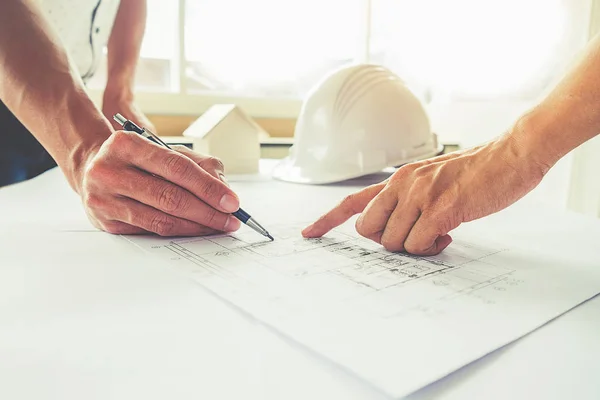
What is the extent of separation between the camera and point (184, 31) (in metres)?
2.23

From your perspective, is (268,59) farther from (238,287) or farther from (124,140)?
(238,287)

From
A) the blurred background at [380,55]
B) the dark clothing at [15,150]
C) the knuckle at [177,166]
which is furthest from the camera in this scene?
the blurred background at [380,55]

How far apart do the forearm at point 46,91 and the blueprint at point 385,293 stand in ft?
0.71

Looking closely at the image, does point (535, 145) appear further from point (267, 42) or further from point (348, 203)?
point (267, 42)

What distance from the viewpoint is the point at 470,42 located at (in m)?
2.28

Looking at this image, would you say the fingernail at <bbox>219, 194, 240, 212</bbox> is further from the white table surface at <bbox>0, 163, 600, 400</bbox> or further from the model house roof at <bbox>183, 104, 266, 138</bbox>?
the model house roof at <bbox>183, 104, 266, 138</bbox>

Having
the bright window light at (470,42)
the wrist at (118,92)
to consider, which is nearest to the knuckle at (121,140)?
the wrist at (118,92)

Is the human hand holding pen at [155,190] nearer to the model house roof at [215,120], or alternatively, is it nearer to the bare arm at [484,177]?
the bare arm at [484,177]

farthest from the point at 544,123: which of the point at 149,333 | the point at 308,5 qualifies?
the point at 308,5

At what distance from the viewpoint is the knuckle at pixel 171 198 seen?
62 centimetres

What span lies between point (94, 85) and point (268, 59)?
95 centimetres

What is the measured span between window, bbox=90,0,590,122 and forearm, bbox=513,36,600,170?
1544mm

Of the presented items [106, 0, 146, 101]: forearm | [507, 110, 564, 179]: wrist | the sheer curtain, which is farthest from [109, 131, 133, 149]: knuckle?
the sheer curtain

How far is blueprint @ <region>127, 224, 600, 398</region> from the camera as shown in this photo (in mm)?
319
